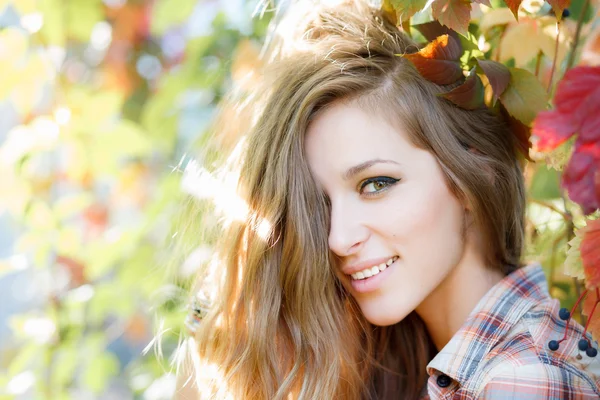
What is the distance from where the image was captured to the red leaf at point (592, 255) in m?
0.89

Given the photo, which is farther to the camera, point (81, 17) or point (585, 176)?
point (81, 17)

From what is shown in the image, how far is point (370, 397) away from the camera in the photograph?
70.4 inches

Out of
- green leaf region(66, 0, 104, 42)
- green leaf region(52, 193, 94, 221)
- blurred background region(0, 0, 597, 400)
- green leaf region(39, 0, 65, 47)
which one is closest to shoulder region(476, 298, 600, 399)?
blurred background region(0, 0, 597, 400)

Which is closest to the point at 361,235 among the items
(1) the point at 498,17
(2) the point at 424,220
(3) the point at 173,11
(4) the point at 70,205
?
(2) the point at 424,220

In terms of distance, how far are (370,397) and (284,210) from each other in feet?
1.81

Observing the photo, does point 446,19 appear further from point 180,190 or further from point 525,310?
point 180,190

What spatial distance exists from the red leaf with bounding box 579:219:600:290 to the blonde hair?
0.62 metres

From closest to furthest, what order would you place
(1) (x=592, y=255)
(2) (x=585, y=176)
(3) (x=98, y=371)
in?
(2) (x=585, y=176) → (1) (x=592, y=255) → (3) (x=98, y=371)

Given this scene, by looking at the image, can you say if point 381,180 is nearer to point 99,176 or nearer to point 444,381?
point 444,381

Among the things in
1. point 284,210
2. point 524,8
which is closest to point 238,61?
point 284,210

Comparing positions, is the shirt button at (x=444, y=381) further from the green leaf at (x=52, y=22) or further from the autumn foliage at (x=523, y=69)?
the green leaf at (x=52, y=22)

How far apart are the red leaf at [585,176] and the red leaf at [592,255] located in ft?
0.59

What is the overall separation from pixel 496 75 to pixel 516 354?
54cm

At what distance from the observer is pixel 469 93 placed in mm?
1472
